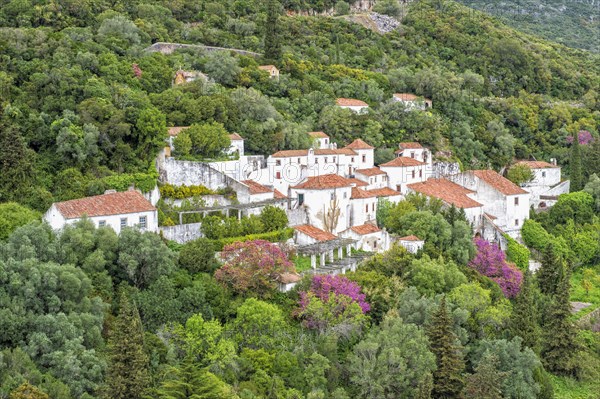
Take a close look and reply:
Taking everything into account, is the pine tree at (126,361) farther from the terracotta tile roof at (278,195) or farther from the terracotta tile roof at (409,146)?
the terracotta tile roof at (409,146)

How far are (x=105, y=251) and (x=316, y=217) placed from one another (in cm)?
1540

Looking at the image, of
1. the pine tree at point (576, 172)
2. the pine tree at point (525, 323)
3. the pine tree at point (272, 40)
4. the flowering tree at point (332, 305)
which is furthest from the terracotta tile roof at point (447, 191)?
the pine tree at point (272, 40)

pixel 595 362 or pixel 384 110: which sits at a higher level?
pixel 384 110

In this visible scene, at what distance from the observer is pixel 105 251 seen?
3956 cm

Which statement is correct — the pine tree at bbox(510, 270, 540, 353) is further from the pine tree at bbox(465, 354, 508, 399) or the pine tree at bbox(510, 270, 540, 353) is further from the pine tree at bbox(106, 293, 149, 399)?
the pine tree at bbox(106, 293, 149, 399)

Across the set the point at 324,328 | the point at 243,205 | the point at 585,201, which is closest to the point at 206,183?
the point at 243,205

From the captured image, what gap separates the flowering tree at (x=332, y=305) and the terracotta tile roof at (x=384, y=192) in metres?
13.3

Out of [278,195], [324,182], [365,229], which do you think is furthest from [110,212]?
[365,229]

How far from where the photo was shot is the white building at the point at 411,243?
49.3m

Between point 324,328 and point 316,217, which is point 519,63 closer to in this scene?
point 316,217

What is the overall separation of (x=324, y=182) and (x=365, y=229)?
3924 millimetres

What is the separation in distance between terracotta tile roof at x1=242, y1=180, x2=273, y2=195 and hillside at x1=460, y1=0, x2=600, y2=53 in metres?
106

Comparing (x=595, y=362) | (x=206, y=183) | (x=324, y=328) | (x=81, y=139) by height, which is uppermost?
(x=81, y=139)

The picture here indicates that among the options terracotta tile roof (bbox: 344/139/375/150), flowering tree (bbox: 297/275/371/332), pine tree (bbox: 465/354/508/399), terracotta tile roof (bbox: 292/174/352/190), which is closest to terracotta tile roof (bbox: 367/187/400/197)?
terracotta tile roof (bbox: 292/174/352/190)
